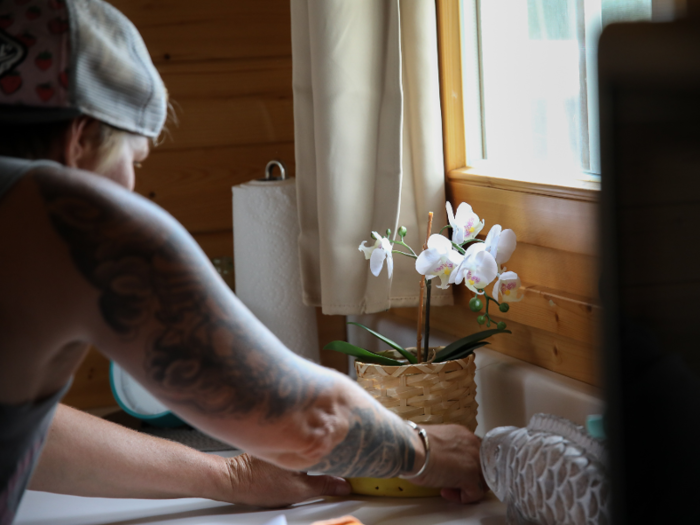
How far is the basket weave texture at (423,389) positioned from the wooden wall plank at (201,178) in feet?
2.80

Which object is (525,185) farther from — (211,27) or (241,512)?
(211,27)

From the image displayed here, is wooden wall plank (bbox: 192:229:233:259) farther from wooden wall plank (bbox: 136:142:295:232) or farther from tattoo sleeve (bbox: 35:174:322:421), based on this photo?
tattoo sleeve (bbox: 35:174:322:421)

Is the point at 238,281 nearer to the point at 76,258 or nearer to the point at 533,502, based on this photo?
the point at 533,502

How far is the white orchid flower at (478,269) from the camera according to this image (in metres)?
1.03

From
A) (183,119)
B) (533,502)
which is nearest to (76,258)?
(533,502)

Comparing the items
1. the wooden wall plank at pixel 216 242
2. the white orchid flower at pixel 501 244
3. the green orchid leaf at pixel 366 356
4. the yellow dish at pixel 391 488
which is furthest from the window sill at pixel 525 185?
the wooden wall plank at pixel 216 242

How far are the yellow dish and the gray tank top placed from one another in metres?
0.49

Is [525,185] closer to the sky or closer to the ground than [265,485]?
closer to the sky

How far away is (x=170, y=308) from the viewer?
1.90 feet

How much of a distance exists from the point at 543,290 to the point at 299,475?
0.46 m

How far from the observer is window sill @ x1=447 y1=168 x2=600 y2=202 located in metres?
1.03

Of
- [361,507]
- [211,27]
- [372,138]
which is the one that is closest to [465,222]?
[372,138]

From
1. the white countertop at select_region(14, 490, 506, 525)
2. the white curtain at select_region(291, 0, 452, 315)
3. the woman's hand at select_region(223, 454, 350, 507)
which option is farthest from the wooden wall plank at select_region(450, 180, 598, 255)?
the woman's hand at select_region(223, 454, 350, 507)

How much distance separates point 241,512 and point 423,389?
12.0 inches
